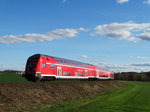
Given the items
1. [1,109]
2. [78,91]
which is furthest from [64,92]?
[1,109]

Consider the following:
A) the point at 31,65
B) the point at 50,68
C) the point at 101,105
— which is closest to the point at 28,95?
the point at 101,105

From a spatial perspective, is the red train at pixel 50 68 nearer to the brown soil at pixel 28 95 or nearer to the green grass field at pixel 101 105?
the brown soil at pixel 28 95

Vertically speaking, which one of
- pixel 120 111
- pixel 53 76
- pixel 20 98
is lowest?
pixel 120 111

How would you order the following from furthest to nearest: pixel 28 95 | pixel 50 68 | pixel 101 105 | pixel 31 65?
pixel 50 68 < pixel 31 65 < pixel 101 105 < pixel 28 95

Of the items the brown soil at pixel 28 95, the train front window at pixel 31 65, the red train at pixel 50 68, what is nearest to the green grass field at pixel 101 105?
the brown soil at pixel 28 95

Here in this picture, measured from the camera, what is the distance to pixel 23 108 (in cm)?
1833

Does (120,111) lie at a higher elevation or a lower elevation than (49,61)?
lower

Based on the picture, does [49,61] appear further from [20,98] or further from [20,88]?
[20,98]

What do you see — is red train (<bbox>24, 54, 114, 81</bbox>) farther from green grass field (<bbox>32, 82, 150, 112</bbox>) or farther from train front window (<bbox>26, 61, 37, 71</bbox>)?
green grass field (<bbox>32, 82, 150, 112</bbox>)

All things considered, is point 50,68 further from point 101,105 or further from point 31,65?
point 101,105

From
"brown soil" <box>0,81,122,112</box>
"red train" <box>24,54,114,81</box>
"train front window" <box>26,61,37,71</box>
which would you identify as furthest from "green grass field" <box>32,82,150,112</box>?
"train front window" <box>26,61,37,71</box>

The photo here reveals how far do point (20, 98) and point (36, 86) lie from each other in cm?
472

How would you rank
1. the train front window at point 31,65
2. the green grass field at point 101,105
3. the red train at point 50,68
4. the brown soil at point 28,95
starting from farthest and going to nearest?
1. the train front window at point 31,65
2. the red train at point 50,68
3. the green grass field at point 101,105
4. the brown soil at point 28,95

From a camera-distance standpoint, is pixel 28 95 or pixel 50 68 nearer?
pixel 28 95
